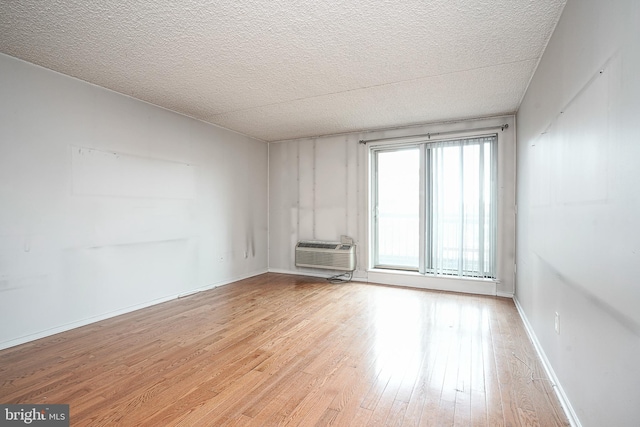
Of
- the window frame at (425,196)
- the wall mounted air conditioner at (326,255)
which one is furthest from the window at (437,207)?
the wall mounted air conditioner at (326,255)

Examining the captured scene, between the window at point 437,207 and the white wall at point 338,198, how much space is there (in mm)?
160

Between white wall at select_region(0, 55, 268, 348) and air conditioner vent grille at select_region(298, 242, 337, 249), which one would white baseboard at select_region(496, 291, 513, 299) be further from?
white wall at select_region(0, 55, 268, 348)

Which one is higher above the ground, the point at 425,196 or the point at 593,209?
the point at 425,196

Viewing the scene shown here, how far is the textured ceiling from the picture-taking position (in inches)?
76.5

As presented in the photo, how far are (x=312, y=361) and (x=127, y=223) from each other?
2.64 m

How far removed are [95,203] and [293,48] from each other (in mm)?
2592

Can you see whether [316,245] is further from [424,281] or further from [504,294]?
[504,294]

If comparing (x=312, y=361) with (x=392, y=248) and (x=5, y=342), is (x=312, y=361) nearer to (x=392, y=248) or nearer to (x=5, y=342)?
(x=5, y=342)

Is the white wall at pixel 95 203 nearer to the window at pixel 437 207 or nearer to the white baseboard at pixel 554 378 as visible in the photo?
the window at pixel 437 207

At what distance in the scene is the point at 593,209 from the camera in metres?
1.39

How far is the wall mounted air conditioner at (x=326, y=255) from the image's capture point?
4922 mm

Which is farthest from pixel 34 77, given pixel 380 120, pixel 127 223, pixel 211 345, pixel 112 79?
pixel 380 120

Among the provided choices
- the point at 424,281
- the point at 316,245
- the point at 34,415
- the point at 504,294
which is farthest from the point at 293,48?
the point at 504,294

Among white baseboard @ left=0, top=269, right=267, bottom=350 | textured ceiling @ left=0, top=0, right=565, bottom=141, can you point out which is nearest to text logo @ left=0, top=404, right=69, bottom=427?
white baseboard @ left=0, top=269, right=267, bottom=350
